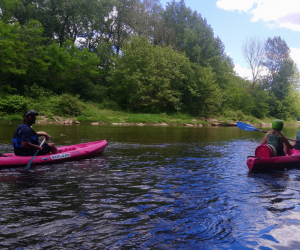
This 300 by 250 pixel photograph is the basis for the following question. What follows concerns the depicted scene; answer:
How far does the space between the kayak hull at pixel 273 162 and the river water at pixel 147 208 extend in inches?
9.0

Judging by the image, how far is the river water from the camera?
2.95 m

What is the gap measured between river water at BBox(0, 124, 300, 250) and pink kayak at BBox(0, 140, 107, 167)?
22 cm

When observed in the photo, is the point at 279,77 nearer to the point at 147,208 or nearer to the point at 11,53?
the point at 11,53

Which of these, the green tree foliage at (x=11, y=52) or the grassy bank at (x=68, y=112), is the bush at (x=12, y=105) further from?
the green tree foliage at (x=11, y=52)

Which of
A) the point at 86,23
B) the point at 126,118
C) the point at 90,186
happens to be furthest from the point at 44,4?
the point at 90,186

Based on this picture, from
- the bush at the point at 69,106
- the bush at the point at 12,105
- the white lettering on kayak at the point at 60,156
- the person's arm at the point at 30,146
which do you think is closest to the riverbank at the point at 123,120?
the bush at the point at 69,106

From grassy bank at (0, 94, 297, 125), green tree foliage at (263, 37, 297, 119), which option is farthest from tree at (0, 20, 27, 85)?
green tree foliage at (263, 37, 297, 119)

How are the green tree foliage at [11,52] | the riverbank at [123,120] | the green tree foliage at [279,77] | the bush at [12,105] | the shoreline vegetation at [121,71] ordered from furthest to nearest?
the green tree foliage at [279,77] → the shoreline vegetation at [121,71] → the green tree foliage at [11,52] → the riverbank at [123,120] → the bush at [12,105]

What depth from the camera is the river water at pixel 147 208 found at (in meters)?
2.95

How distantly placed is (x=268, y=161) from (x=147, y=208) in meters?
4.35

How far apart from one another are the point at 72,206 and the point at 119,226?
1.06 meters

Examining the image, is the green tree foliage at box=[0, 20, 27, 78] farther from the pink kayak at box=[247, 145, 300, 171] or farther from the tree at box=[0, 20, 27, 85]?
the pink kayak at box=[247, 145, 300, 171]

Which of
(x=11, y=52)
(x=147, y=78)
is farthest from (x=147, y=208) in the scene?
(x=147, y=78)

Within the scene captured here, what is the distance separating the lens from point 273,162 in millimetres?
6801
